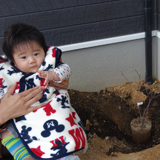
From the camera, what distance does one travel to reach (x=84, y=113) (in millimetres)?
3236

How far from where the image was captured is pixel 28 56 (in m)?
1.91

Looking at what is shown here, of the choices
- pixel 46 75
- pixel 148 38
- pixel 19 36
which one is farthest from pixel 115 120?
pixel 19 36

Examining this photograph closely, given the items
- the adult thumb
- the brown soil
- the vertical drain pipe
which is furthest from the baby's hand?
the vertical drain pipe

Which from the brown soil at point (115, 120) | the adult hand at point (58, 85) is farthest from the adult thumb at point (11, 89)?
the brown soil at point (115, 120)

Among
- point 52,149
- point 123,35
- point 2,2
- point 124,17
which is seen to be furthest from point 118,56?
point 52,149

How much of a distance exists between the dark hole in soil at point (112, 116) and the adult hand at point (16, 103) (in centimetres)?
123

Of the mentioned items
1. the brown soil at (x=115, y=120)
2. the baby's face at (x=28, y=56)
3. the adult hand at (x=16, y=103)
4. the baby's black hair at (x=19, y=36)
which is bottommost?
the brown soil at (x=115, y=120)

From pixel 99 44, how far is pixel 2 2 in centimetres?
135

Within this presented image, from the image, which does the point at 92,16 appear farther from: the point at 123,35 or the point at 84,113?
the point at 84,113

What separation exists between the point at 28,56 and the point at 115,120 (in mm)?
1632

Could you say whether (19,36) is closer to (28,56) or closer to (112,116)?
(28,56)

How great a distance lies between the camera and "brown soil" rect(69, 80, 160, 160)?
2664 mm

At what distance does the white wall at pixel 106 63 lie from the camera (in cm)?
345

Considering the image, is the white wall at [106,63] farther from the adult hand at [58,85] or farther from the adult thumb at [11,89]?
the adult thumb at [11,89]
